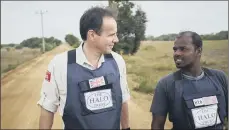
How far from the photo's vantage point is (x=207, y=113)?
8.52ft

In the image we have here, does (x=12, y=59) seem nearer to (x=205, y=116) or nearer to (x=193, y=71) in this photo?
(x=193, y=71)

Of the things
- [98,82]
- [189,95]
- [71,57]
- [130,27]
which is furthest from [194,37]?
[130,27]

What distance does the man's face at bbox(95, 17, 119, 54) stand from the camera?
241cm

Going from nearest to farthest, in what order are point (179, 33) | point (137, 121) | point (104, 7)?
1. point (104, 7)
2. point (179, 33)
3. point (137, 121)

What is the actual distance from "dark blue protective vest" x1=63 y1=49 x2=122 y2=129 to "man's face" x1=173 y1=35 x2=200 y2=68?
505mm

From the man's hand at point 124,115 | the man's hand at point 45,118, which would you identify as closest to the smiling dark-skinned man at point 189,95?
the man's hand at point 124,115

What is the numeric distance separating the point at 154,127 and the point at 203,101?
16.3 inches

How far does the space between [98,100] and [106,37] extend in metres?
0.43

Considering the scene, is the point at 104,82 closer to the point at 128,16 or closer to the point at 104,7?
the point at 104,7

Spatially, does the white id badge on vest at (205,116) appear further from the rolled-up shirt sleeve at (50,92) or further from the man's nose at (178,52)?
the rolled-up shirt sleeve at (50,92)

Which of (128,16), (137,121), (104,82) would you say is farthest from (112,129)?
(128,16)

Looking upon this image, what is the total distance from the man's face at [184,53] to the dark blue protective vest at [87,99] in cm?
51

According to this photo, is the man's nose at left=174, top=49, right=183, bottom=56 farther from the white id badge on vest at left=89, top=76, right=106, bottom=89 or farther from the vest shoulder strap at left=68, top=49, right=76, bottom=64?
the vest shoulder strap at left=68, top=49, right=76, bottom=64

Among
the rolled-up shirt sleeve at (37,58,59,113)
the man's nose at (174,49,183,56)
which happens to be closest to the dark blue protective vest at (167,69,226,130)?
the man's nose at (174,49,183,56)
